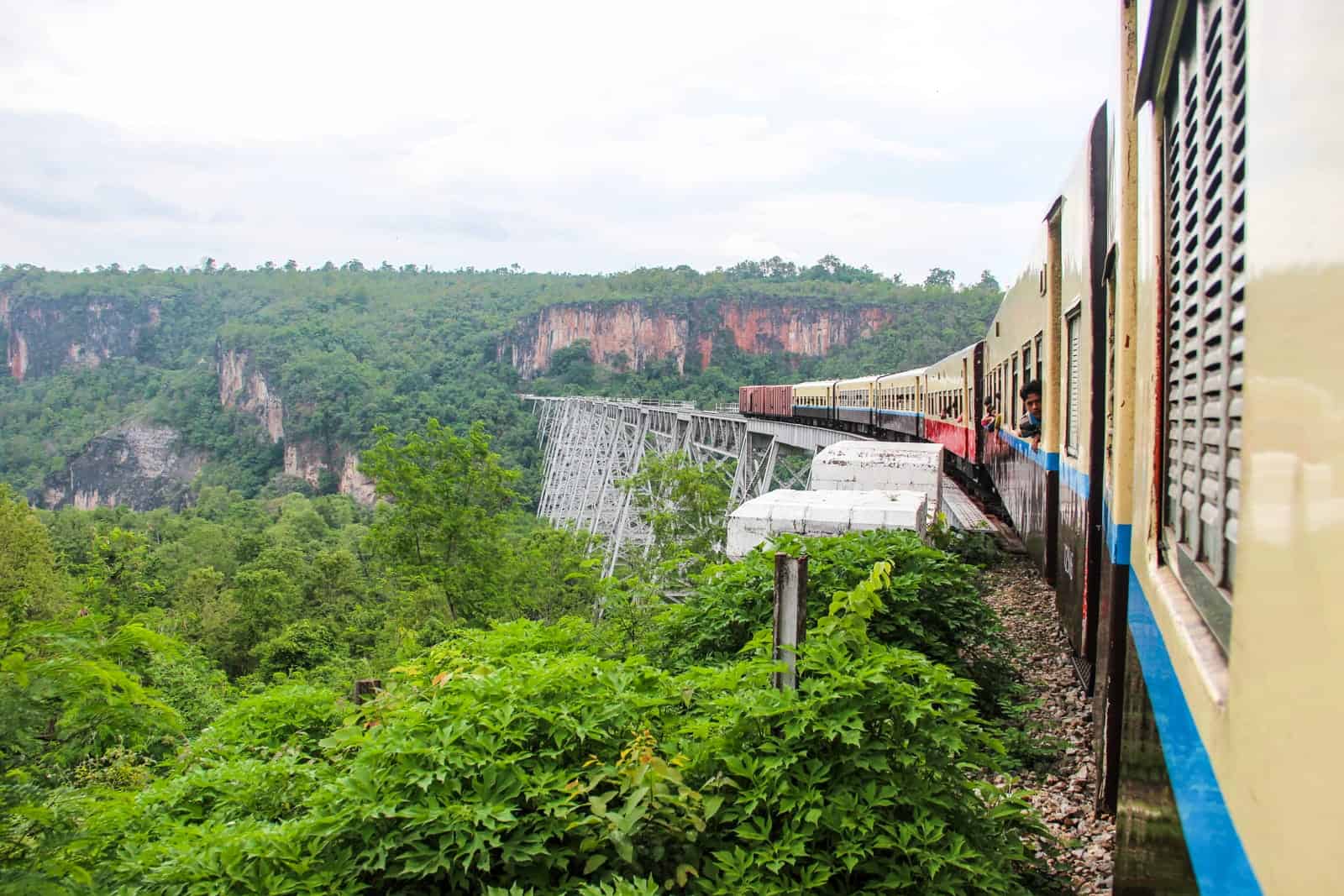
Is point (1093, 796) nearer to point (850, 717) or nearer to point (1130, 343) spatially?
point (850, 717)

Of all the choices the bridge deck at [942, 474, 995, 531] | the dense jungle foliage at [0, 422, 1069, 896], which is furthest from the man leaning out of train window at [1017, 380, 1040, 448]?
the bridge deck at [942, 474, 995, 531]

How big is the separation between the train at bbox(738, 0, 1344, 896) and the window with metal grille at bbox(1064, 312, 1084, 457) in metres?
0.86

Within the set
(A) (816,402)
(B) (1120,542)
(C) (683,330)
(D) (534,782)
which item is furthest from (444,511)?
(C) (683,330)

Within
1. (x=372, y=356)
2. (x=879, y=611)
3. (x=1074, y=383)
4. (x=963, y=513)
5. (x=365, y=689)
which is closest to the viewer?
(x=365, y=689)

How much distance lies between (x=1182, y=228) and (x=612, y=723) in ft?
6.66

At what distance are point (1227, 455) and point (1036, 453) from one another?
4.79 meters

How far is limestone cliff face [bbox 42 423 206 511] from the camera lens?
226 feet

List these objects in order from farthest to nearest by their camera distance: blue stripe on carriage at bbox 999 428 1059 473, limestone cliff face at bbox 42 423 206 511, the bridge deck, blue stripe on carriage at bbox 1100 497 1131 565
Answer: limestone cliff face at bbox 42 423 206 511 < the bridge deck < blue stripe on carriage at bbox 999 428 1059 473 < blue stripe on carriage at bbox 1100 497 1131 565

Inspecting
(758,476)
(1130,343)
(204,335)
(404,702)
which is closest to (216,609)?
(758,476)

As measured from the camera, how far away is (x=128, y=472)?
7044cm

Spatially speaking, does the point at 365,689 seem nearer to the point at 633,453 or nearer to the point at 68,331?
the point at 633,453

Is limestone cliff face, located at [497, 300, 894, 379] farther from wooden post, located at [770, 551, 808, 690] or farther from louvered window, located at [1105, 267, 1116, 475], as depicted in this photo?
wooden post, located at [770, 551, 808, 690]

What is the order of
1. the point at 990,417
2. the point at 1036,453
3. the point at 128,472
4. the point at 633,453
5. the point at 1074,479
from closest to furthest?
1. the point at 1074,479
2. the point at 1036,453
3. the point at 990,417
4. the point at 633,453
5. the point at 128,472

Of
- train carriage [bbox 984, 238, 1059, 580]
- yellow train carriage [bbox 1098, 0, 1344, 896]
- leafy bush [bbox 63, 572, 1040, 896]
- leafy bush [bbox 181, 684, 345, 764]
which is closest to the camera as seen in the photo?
yellow train carriage [bbox 1098, 0, 1344, 896]
